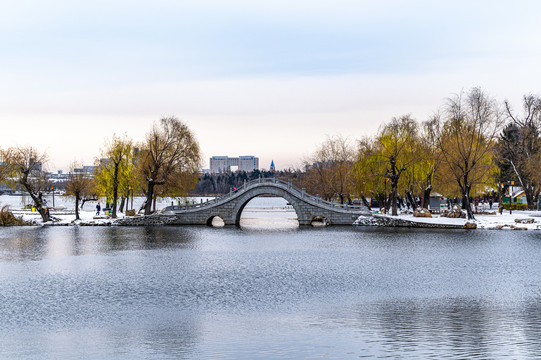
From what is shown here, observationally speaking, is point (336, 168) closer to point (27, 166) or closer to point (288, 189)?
point (288, 189)

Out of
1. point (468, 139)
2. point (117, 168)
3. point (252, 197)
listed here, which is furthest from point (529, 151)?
point (117, 168)

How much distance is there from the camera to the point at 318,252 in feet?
128

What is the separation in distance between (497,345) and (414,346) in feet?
7.29

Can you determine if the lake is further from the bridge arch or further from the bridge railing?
the bridge arch

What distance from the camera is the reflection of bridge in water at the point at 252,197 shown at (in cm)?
6338

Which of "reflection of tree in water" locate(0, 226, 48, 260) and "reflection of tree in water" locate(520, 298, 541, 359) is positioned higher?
"reflection of tree in water" locate(0, 226, 48, 260)

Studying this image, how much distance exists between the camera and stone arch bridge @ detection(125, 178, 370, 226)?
6334cm

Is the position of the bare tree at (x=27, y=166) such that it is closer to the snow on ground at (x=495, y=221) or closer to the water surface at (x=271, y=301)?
the water surface at (x=271, y=301)

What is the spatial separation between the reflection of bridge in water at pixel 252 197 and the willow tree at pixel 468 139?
1056cm

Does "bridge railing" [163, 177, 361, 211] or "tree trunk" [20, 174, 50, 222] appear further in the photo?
"bridge railing" [163, 177, 361, 211]

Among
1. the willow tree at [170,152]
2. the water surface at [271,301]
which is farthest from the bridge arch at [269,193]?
the water surface at [271,301]

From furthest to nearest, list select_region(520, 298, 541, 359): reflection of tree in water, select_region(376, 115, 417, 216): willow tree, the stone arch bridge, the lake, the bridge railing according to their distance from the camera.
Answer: the bridge railing < the stone arch bridge < select_region(376, 115, 417, 216): willow tree < the lake < select_region(520, 298, 541, 359): reflection of tree in water

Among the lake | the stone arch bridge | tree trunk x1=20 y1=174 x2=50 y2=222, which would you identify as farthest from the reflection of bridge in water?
the lake

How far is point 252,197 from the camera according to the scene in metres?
64.2
